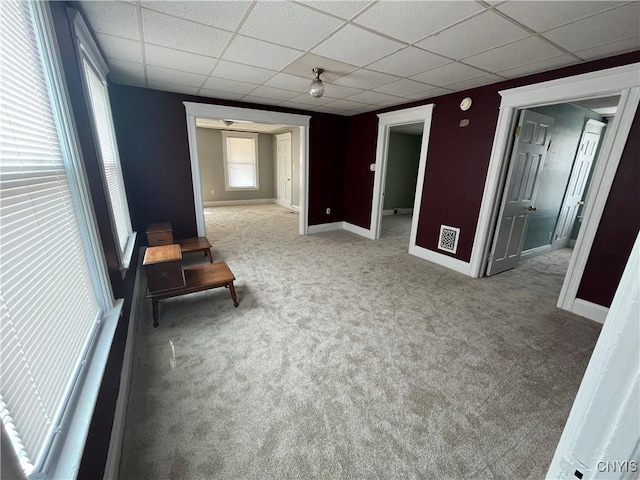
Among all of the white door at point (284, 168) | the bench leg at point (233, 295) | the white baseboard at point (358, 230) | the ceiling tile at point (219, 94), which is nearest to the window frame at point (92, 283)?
the bench leg at point (233, 295)

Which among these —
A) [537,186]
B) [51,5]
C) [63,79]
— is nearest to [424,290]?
[537,186]

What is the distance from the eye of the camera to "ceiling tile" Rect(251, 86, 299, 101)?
3414mm

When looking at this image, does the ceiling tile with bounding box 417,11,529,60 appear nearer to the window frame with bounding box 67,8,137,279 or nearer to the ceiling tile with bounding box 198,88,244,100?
the window frame with bounding box 67,8,137,279

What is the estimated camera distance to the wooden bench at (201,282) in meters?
2.32

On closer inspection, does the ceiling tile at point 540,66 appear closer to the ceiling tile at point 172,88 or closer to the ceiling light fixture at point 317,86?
the ceiling light fixture at point 317,86

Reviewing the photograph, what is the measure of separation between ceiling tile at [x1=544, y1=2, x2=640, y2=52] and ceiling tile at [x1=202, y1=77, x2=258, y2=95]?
115 inches

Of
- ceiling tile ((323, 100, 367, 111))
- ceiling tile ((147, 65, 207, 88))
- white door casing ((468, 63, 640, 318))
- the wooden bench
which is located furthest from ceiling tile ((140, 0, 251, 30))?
white door casing ((468, 63, 640, 318))

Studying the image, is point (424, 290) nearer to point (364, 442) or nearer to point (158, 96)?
point (364, 442)

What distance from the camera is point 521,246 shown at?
379 cm

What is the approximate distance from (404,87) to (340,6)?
1873mm

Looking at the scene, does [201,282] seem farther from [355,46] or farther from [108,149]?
[355,46]

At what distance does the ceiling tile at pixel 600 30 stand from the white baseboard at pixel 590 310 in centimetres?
225

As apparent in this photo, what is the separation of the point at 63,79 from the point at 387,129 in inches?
165

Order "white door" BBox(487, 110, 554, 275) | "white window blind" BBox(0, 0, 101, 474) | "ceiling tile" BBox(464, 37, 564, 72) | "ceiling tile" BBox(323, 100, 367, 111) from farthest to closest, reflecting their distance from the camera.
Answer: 1. "ceiling tile" BBox(323, 100, 367, 111)
2. "white door" BBox(487, 110, 554, 275)
3. "ceiling tile" BBox(464, 37, 564, 72)
4. "white window blind" BBox(0, 0, 101, 474)
